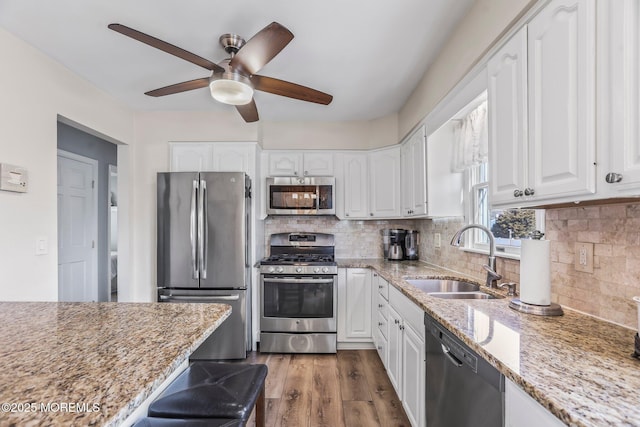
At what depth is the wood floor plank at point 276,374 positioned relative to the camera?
2.37 metres

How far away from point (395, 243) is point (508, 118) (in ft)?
7.19

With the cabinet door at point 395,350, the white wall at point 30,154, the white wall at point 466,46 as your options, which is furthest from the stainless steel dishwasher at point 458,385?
the white wall at point 30,154

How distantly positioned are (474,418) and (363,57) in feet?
7.18

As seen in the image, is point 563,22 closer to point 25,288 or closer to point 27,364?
point 27,364

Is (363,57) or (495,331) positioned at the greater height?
(363,57)

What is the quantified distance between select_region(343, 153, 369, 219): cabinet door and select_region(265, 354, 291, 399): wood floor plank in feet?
5.36

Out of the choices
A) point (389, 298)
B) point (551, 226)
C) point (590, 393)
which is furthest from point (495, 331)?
point (389, 298)

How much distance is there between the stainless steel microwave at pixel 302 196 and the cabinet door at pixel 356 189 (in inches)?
7.3

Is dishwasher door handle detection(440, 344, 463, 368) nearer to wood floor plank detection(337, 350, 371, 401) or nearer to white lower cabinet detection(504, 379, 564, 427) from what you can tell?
white lower cabinet detection(504, 379, 564, 427)

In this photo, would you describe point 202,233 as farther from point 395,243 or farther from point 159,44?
point 395,243

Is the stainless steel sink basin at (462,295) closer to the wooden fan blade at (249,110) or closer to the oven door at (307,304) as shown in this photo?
the oven door at (307,304)

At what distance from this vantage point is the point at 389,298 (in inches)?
93.4

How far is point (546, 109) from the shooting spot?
111cm

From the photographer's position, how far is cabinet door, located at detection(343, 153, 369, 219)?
3.48m
